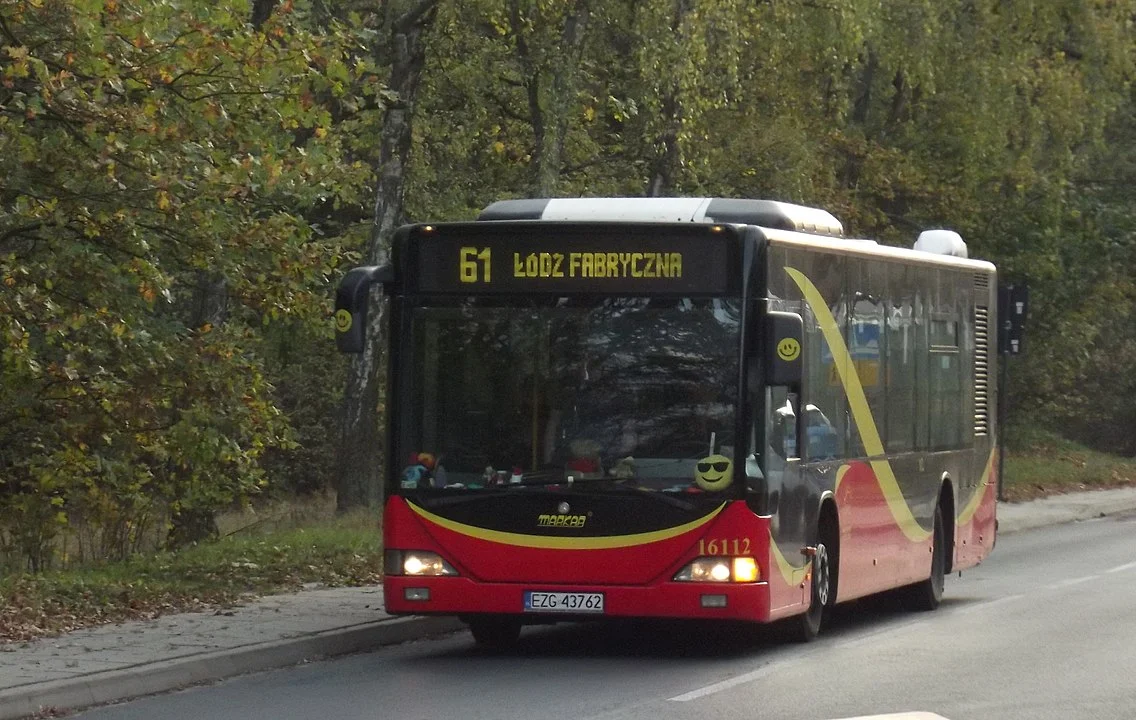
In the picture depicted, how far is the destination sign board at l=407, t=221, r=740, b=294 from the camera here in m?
13.4

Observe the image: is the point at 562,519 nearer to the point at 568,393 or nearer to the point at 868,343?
the point at 568,393

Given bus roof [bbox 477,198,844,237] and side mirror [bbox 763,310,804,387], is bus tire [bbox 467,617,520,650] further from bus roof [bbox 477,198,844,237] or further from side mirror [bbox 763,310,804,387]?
bus roof [bbox 477,198,844,237]

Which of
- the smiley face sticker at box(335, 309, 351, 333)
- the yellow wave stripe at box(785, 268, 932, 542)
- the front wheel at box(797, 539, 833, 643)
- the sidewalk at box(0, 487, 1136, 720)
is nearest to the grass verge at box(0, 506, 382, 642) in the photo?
the sidewalk at box(0, 487, 1136, 720)

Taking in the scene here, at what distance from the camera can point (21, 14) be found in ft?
50.5

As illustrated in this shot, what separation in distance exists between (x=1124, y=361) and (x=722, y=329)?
37.3 m

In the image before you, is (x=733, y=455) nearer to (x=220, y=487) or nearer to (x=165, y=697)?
(x=165, y=697)

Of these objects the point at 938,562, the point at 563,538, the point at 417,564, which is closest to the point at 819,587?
the point at 563,538

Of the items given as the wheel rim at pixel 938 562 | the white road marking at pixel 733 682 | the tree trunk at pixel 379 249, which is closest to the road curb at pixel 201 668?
the white road marking at pixel 733 682

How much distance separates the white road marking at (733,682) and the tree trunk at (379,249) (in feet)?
40.2

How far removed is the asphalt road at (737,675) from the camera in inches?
438

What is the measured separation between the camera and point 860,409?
51.2 feet

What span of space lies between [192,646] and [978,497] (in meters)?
8.53

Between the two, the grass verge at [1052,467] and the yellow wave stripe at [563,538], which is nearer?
the yellow wave stripe at [563,538]

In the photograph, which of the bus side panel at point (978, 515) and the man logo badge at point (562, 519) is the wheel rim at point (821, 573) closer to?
the man logo badge at point (562, 519)
